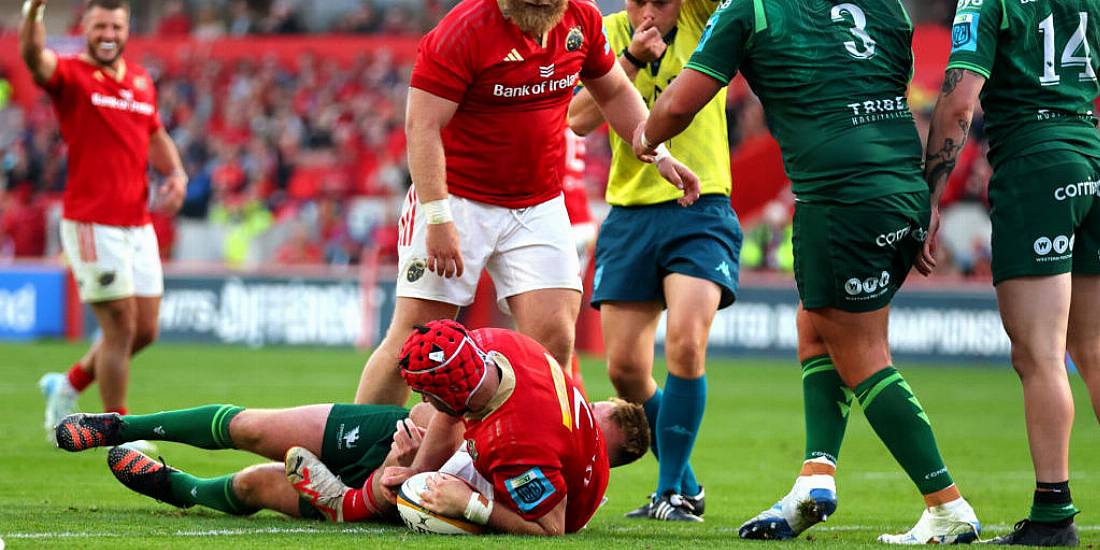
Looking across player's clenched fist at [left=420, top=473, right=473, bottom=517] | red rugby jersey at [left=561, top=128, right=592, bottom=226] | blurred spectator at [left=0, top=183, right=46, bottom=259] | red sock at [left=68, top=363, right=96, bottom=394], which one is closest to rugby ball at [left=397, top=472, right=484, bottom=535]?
player's clenched fist at [left=420, top=473, right=473, bottom=517]

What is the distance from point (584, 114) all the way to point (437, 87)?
1.41 m

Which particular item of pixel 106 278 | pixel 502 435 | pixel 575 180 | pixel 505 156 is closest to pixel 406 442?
pixel 502 435

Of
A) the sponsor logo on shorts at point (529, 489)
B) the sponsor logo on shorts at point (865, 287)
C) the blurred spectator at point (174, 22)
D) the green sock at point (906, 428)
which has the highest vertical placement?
the blurred spectator at point (174, 22)

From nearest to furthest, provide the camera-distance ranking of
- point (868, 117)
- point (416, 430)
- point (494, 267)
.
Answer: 1. point (868, 117)
2. point (416, 430)
3. point (494, 267)

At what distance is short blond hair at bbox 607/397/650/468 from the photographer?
20.2 ft

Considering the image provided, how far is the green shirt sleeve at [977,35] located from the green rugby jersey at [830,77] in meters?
0.20

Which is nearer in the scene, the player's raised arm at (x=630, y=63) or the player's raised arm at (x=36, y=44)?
the player's raised arm at (x=630, y=63)

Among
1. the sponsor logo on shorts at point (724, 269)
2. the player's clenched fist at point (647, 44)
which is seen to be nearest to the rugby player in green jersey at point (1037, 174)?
the sponsor logo on shorts at point (724, 269)

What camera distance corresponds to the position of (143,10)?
34.8 m

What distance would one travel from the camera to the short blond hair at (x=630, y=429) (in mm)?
6160

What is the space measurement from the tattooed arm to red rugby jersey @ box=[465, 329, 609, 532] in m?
1.49

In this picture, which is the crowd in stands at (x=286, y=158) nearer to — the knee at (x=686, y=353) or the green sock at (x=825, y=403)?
the knee at (x=686, y=353)

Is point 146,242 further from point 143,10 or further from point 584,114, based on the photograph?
point 143,10

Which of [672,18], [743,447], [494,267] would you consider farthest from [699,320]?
[743,447]
